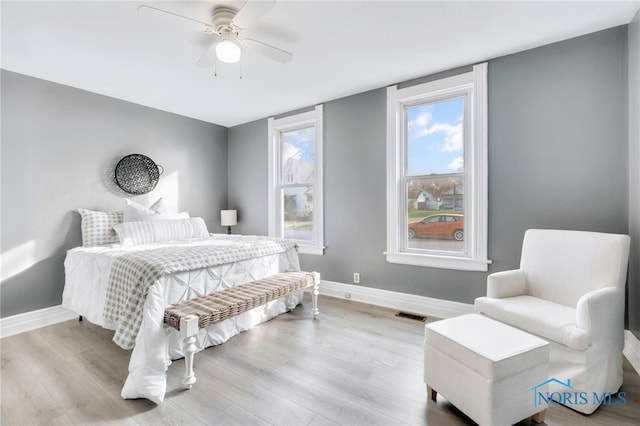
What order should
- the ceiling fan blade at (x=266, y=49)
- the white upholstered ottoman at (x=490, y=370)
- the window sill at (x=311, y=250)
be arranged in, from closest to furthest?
the white upholstered ottoman at (x=490, y=370)
the ceiling fan blade at (x=266, y=49)
the window sill at (x=311, y=250)

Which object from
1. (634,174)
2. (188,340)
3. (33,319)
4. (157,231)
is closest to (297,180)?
(157,231)

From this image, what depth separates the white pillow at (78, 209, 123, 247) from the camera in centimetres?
314

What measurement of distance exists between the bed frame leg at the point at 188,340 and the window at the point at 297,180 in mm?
2165

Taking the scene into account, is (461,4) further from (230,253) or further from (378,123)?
(230,253)

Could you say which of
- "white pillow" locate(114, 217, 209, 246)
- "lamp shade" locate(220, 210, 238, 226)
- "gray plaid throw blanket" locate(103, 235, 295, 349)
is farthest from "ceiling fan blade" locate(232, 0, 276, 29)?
"lamp shade" locate(220, 210, 238, 226)

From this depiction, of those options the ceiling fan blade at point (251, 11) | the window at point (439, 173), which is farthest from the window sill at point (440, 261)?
the ceiling fan blade at point (251, 11)

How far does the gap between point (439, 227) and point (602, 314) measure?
1.56m

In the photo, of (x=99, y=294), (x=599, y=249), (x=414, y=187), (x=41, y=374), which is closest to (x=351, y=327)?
(x=414, y=187)

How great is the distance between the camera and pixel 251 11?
1806 mm

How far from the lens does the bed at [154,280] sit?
6.18 feet

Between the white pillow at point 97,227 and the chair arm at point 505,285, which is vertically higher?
the white pillow at point 97,227

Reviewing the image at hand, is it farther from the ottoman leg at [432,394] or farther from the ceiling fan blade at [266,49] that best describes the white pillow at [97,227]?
the ottoman leg at [432,394]

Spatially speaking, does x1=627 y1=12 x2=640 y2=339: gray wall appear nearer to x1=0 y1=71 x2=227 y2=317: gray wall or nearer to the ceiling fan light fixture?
the ceiling fan light fixture

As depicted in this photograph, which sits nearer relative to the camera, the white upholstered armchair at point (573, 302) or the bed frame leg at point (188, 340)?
the white upholstered armchair at point (573, 302)
